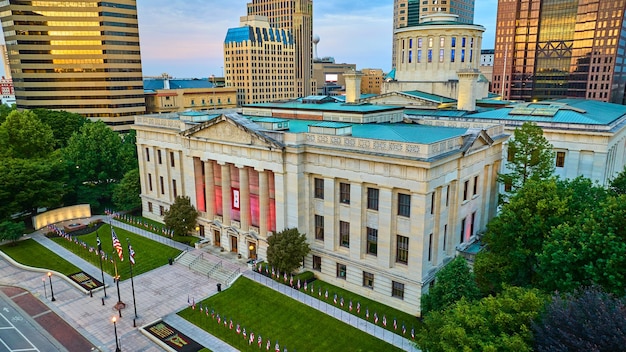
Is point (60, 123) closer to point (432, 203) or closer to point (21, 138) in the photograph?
point (21, 138)

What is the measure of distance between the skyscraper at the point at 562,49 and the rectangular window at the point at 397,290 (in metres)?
132

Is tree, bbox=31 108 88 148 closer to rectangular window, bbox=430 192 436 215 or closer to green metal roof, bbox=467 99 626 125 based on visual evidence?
green metal roof, bbox=467 99 626 125

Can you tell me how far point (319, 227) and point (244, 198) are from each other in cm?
1045

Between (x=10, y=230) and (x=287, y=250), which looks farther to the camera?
(x=10, y=230)

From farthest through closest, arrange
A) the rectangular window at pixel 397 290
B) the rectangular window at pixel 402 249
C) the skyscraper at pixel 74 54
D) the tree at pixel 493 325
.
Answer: the skyscraper at pixel 74 54, the rectangular window at pixel 397 290, the rectangular window at pixel 402 249, the tree at pixel 493 325

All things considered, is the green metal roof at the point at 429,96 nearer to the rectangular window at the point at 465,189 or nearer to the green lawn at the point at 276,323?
the rectangular window at the point at 465,189

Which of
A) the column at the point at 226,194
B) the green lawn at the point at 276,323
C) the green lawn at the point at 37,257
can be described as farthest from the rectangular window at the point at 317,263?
the green lawn at the point at 37,257

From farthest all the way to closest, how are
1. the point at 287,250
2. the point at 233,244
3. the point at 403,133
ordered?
the point at 233,244, the point at 287,250, the point at 403,133

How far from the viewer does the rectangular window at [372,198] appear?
4191 cm

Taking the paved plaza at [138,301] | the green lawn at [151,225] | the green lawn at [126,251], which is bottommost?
the paved plaza at [138,301]

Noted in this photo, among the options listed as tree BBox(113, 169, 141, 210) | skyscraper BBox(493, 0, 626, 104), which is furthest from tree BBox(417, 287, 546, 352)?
skyscraper BBox(493, 0, 626, 104)

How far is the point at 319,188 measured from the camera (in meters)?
46.6

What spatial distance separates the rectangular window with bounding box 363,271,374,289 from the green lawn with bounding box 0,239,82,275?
114 ft

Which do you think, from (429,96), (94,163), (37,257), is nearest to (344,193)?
(429,96)
